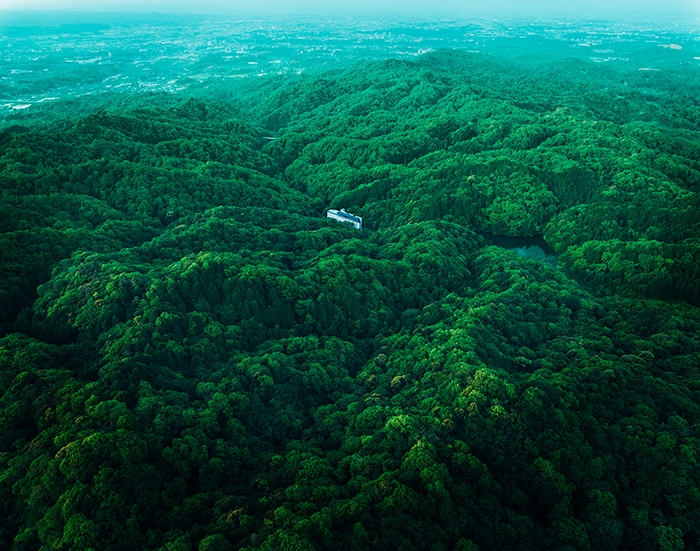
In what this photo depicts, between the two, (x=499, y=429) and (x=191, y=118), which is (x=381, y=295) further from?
(x=191, y=118)

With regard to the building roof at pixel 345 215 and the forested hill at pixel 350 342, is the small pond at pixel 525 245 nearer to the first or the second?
the forested hill at pixel 350 342

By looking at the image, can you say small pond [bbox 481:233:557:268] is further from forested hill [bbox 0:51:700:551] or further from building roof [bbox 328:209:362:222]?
building roof [bbox 328:209:362:222]

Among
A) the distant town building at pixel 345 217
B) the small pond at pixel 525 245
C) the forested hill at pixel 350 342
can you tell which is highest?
the forested hill at pixel 350 342

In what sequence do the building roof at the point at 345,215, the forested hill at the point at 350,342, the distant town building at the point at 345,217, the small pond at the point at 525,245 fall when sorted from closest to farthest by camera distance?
the forested hill at the point at 350,342, the small pond at the point at 525,245, the distant town building at the point at 345,217, the building roof at the point at 345,215

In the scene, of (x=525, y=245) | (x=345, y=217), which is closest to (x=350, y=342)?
(x=345, y=217)

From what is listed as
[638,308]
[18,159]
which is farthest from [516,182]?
[18,159]

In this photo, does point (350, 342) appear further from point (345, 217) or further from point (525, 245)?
point (525, 245)

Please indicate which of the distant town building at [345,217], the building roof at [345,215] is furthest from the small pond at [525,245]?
the building roof at [345,215]
